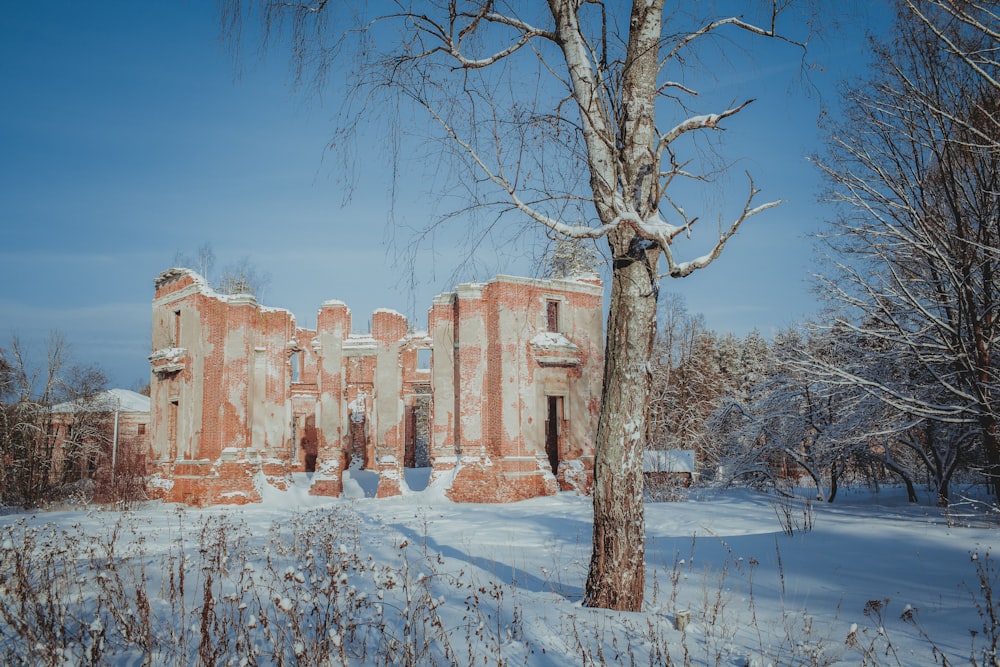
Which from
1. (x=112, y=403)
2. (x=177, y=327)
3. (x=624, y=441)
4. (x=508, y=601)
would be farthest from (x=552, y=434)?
(x=112, y=403)

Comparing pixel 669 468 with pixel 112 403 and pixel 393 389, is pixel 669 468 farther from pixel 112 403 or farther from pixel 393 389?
pixel 112 403

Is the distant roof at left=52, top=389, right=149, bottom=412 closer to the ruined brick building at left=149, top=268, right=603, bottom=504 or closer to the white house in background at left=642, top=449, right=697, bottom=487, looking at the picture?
the ruined brick building at left=149, top=268, right=603, bottom=504

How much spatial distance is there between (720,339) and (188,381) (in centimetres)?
3888

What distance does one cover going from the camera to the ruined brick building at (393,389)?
20891 millimetres

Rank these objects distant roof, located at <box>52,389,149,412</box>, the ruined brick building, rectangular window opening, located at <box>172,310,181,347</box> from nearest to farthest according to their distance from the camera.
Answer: the ruined brick building → rectangular window opening, located at <box>172,310,181,347</box> → distant roof, located at <box>52,389,149,412</box>

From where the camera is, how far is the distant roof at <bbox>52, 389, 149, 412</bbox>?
36969 mm

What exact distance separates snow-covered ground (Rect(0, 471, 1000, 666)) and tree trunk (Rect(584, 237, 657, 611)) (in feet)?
0.91

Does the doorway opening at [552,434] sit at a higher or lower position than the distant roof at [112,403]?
lower

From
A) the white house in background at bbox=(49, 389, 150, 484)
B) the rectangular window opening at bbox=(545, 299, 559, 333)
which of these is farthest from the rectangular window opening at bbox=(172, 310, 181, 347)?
the rectangular window opening at bbox=(545, 299, 559, 333)

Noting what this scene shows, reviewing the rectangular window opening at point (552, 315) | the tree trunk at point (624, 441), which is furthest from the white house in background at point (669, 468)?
the tree trunk at point (624, 441)

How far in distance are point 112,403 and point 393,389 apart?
2771cm

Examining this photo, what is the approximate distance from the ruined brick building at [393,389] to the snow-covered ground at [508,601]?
30.8 ft

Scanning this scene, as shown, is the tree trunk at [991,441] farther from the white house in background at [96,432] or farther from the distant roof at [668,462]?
the white house in background at [96,432]

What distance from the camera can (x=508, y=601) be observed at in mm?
5605
